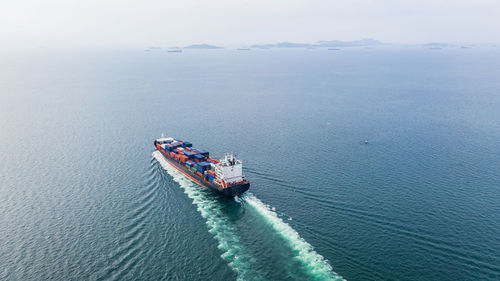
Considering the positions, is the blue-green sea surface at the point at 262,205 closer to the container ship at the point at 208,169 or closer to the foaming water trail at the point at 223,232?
the foaming water trail at the point at 223,232

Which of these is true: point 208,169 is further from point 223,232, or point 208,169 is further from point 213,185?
point 223,232

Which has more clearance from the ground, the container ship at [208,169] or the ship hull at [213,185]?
the container ship at [208,169]

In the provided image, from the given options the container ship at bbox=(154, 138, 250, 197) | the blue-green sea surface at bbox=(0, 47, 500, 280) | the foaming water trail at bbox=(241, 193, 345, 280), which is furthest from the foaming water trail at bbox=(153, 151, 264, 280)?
the foaming water trail at bbox=(241, 193, 345, 280)

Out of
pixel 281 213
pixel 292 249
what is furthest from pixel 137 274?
pixel 281 213

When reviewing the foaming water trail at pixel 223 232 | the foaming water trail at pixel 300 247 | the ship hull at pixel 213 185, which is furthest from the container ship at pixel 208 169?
the foaming water trail at pixel 300 247

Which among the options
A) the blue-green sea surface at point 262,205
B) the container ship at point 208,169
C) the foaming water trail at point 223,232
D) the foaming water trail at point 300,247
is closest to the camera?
the foaming water trail at point 300,247

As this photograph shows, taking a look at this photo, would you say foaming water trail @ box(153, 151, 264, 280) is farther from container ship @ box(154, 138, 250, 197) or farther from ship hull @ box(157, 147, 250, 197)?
container ship @ box(154, 138, 250, 197)

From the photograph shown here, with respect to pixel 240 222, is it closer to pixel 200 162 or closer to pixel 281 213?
pixel 281 213
